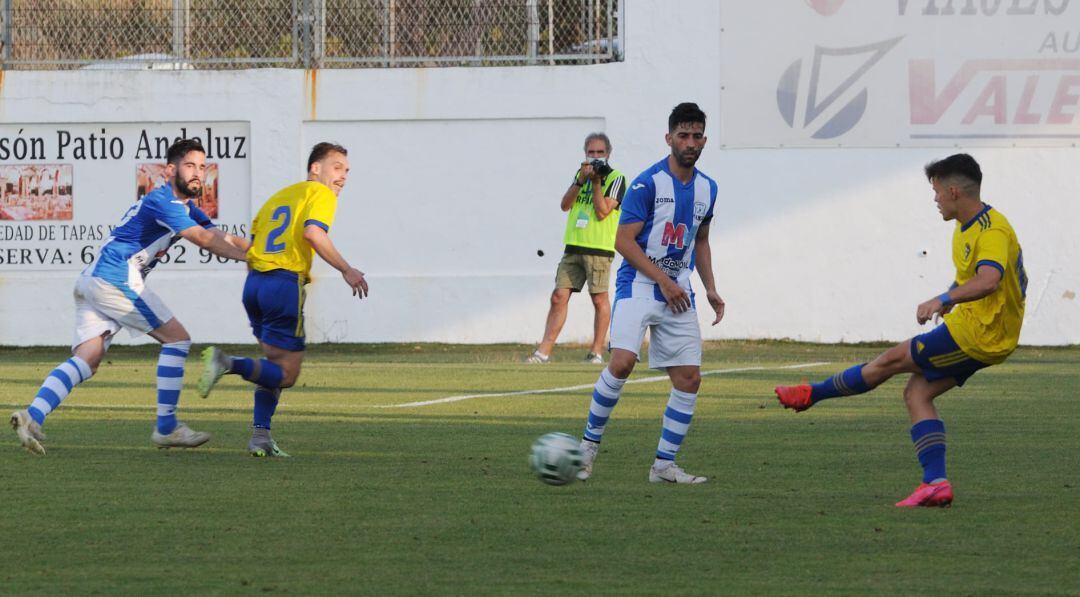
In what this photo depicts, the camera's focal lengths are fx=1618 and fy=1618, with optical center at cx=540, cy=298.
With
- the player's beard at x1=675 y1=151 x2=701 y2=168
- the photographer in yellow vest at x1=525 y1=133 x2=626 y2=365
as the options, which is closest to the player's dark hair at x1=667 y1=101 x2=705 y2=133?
the player's beard at x1=675 y1=151 x2=701 y2=168

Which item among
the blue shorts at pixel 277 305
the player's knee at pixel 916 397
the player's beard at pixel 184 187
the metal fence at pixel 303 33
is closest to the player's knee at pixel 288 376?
the blue shorts at pixel 277 305

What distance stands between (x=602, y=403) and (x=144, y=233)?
3.00 meters

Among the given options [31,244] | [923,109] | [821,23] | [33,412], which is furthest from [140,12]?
[33,412]

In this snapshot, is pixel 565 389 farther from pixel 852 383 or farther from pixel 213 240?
pixel 852 383

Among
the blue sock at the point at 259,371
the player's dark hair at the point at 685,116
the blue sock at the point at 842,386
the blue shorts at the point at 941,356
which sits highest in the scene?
the player's dark hair at the point at 685,116

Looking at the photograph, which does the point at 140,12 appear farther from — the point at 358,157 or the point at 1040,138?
the point at 1040,138

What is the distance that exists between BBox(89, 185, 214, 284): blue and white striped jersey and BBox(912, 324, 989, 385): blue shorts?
410cm

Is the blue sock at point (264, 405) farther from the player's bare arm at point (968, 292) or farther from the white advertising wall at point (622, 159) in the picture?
the white advertising wall at point (622, 159)

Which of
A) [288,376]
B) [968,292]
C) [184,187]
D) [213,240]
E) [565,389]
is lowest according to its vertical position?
[565,389]

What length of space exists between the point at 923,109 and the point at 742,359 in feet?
14.3

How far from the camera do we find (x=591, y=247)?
52.9 ft

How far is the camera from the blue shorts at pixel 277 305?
28.9 feet

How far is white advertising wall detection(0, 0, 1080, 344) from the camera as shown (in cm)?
1955

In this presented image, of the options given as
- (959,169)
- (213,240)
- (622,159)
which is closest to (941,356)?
(959,169)
